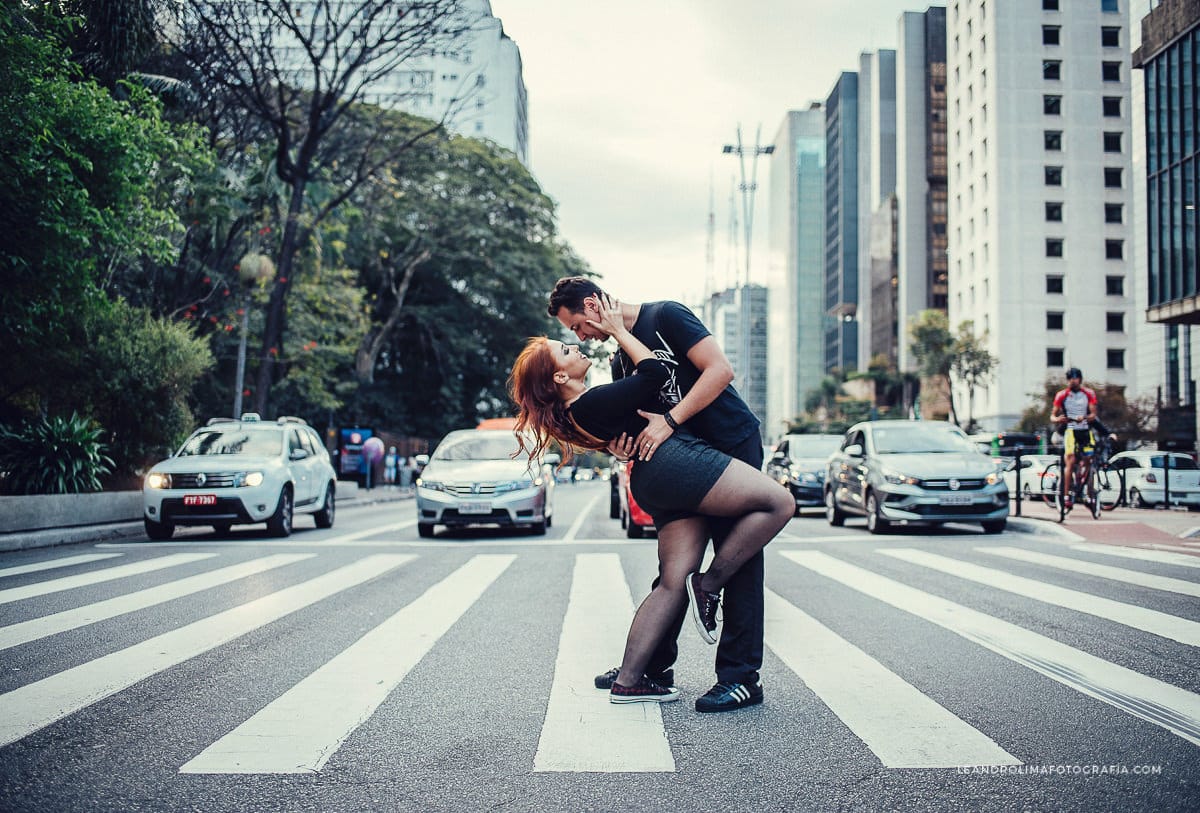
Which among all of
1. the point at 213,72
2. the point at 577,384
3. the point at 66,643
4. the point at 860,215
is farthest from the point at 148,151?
the point at 860,215

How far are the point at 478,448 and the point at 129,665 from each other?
10.2m

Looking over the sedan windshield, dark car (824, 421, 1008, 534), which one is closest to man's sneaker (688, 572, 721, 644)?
dark car (824, 421, 1008, 534)

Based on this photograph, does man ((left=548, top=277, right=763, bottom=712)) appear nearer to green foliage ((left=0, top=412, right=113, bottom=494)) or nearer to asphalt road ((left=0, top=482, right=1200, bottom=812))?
asphalt road ((left=0, top=482, right=1200, bottom=812))

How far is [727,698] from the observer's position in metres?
A: 4.03

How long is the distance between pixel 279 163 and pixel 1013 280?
1979 inches

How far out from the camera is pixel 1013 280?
61.4 m

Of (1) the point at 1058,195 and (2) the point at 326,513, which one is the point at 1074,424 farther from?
(1) the point at 1058,195

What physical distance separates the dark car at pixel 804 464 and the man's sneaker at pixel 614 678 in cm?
1378

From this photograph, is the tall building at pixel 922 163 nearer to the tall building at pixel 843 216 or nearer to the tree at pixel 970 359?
the tree at pixel 970 359

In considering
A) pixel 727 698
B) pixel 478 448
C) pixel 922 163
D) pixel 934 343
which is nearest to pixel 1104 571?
pixel 727 698

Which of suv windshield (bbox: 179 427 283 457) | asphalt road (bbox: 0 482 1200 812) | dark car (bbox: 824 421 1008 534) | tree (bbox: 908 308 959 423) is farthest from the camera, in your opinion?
tree (bbox: 908 308 959 423)

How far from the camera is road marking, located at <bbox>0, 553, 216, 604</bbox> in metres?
7.37

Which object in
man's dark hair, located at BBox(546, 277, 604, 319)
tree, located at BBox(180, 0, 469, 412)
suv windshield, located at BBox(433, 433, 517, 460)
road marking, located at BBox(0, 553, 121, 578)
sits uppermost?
tree, located at BBox(180, 0, 469, 412)

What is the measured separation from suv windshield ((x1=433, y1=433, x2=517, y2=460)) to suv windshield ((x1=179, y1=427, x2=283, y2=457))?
89.2 inches
